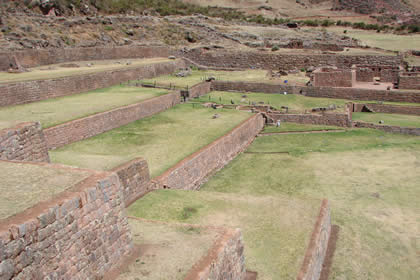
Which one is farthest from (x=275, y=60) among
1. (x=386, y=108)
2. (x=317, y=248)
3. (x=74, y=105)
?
(x=317, y=248)

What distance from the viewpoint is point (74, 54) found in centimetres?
2916

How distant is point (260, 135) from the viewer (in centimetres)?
1897

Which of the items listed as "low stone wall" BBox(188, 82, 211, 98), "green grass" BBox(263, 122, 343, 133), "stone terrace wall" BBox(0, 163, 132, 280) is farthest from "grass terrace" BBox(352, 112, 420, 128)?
"stone terrace wall" BBox(0, 163, 132, 280)

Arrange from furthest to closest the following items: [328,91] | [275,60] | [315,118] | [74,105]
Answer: [275,60] < [328,91] < [315,118] < [74,105]

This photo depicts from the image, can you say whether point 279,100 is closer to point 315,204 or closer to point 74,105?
point 74,105

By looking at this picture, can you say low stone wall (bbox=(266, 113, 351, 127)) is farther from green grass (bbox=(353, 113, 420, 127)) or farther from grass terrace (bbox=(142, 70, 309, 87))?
grass terrace (bbox=(142, 70, 309, 87))

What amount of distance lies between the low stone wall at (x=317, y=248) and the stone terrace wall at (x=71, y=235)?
10.9ft

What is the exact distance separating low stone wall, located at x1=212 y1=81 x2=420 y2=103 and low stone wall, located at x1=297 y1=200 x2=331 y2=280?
14.9 metres

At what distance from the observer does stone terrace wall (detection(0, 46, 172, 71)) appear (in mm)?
24614

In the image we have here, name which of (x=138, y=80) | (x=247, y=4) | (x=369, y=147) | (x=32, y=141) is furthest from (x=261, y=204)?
(x=247, y=4)

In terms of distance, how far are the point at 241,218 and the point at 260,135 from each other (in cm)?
1020

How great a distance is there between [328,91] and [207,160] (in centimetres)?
1311

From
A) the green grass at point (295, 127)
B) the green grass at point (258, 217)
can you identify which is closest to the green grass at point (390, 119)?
the green grass at point (295, 127)

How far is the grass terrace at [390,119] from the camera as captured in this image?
19016 mm
